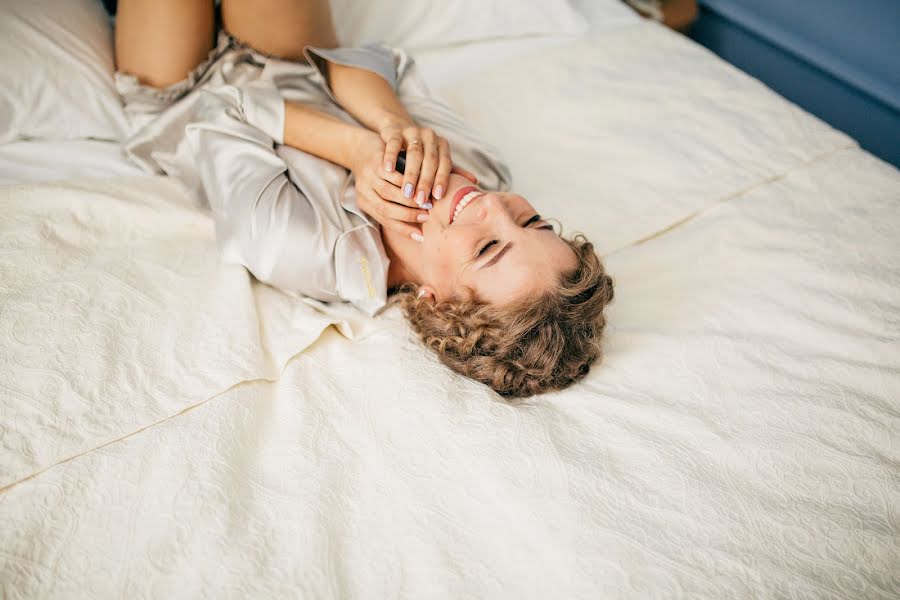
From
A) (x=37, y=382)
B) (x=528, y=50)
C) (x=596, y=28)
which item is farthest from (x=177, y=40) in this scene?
(x=596, y=28)

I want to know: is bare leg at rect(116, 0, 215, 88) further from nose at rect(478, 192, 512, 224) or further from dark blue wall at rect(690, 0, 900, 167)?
dark blue wall at rect(690, 0, 900, 167)

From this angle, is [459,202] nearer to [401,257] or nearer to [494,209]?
[494,209]

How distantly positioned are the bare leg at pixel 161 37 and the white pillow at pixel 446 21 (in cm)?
45

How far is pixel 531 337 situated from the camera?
3.71 ft

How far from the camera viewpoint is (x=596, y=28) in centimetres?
202

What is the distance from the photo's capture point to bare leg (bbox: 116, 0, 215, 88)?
4.69ft

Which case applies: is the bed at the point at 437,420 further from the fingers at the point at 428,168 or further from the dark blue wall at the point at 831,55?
the dark blue wall at the point at 831,55

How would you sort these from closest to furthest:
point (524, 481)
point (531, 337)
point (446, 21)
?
point (524, 481), point (531, 337), point (446, 21)

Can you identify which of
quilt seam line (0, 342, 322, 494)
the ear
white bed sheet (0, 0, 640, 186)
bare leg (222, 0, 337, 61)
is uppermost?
bare leg (222, 0, 337, 61)

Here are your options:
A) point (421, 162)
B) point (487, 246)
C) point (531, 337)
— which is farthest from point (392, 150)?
point (531, 337)

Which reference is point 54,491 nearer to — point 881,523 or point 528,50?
point 881,523

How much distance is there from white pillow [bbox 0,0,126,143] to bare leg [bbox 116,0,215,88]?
3.3 inches

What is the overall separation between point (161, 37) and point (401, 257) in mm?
817

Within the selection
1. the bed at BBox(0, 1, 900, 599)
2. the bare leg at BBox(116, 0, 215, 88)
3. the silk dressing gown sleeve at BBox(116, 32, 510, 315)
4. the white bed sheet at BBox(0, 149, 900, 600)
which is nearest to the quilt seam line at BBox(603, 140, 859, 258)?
the bed at BBox(0, 1, 900, 599)
